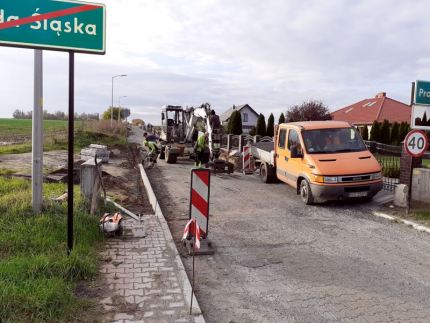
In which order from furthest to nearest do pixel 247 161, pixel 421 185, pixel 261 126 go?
1. pixel 261 126
2. pixel 247 161
3. pixel 421 185

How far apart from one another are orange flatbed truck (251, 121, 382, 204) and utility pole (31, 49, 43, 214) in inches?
236

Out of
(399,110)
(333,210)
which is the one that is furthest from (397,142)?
(333,210)

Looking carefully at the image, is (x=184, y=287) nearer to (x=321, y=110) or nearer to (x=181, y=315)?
(x=181, y=315)

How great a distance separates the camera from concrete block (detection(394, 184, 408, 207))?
355 inches

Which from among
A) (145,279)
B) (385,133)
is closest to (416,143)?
(145,279)

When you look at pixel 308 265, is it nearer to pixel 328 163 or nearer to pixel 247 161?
pixel 328 163

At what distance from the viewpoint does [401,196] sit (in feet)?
A: 30.1

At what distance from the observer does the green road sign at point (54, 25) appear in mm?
4641

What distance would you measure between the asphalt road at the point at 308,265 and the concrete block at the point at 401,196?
581mm

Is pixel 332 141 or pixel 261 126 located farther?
pixel 261 126

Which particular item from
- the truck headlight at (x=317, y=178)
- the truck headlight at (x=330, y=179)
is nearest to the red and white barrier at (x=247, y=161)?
the truck headlight at (x=317, y=178)

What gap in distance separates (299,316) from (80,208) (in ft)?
14.7

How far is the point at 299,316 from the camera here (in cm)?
413

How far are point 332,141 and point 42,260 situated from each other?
7.66 meters
